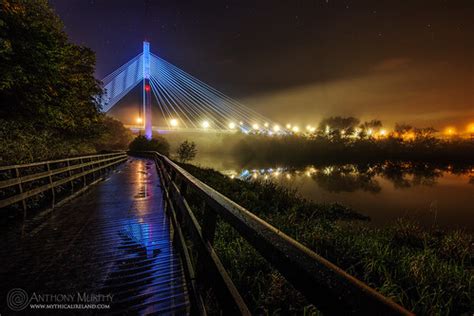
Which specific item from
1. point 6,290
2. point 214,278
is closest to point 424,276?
point 214,278

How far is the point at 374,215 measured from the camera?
13.8 metres

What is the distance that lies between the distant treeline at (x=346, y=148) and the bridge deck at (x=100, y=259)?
61.4m

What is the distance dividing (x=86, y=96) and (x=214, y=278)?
23769 millimetres

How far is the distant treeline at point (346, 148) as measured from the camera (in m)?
67.6

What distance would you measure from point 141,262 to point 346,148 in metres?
77.1

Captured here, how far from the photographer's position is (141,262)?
3.50m

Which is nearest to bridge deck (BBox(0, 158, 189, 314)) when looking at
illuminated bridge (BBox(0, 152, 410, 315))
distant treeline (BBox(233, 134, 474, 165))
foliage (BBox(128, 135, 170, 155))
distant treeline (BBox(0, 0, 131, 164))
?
illuminated bridge (BBox(0, 152, 410, 315))

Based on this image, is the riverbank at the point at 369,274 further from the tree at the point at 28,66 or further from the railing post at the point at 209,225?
the tree at the point at 28,66

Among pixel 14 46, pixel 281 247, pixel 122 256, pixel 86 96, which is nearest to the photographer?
pixel 281 247

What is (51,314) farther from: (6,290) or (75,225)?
(75,225)

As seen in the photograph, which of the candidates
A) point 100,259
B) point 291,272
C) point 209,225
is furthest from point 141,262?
point 291,272

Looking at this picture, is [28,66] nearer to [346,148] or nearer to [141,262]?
[141,262]

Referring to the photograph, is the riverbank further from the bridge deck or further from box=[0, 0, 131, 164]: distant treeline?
box=[0, 0, 131, 164]: distant treeline

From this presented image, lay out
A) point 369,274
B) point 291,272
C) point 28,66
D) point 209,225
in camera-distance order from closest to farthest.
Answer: point 291,272, point 209,225, point 369,274, point 28,66
